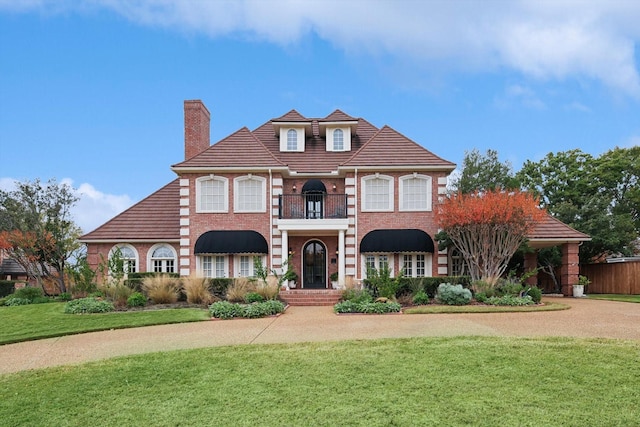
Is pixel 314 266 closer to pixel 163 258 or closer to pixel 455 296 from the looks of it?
pixel 163 258

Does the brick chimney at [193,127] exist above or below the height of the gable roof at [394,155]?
above

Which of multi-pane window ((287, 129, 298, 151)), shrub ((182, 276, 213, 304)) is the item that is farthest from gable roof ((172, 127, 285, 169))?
shrub ((182, 276, 213, 304))

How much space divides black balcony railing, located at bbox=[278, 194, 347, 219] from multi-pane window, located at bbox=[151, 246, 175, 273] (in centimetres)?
644

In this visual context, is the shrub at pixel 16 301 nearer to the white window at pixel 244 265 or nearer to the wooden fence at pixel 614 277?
the white window at pixel 244 265

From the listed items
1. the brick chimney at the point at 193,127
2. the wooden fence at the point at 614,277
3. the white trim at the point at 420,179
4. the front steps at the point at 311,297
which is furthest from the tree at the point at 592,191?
the brick chimney at the point at 193,127

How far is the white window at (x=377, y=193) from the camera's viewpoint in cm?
2647

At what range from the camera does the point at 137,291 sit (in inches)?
866

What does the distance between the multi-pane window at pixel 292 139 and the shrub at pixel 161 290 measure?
11.0m

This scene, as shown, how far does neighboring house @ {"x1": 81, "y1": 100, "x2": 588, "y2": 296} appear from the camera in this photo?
2606cm

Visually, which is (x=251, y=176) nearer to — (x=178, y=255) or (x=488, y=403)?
(x=178, y=255)

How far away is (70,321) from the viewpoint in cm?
1722

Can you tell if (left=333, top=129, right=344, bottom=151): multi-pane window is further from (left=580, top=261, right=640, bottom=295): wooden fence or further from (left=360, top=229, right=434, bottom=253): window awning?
(left=580, top=261, right=640, bottom=295): wooden fence

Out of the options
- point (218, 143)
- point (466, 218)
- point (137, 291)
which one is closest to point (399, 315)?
point (466, 218)

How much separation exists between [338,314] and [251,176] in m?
10.7
